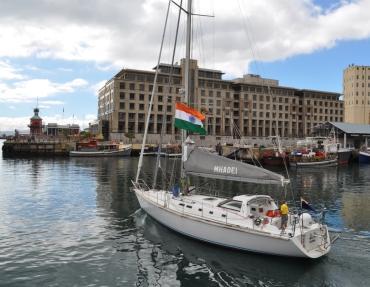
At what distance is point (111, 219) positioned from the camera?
31562 millimetres

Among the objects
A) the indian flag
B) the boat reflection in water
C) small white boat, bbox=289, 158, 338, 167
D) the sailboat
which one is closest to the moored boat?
small white boat, bbox=289, 158, 338, 167

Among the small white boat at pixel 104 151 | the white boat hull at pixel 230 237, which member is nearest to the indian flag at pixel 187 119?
the white boat hull at pixel 230 237

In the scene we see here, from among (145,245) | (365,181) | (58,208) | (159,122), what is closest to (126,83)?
(159,122)

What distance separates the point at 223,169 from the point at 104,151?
322 ft

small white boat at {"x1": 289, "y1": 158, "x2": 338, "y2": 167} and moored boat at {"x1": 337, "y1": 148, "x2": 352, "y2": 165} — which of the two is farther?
moored boat at {"x1": 337, "y1": 148, "x2": 352, "y2": 165}

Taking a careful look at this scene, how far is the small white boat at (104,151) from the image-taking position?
384 ft

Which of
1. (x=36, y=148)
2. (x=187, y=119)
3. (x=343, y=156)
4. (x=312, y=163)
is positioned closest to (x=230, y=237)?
(x=187, y=119)

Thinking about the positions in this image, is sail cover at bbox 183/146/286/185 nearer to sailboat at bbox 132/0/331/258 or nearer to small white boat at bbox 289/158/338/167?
sailboat at bbox 132/0/331/258

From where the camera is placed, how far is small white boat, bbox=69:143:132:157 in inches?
4611

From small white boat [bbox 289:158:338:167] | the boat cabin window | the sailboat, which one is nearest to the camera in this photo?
the sailboat

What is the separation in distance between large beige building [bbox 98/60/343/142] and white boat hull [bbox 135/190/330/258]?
128 m

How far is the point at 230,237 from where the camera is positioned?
2211 centimetres

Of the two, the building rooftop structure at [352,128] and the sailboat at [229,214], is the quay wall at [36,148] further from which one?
the sailboat at [229,214]

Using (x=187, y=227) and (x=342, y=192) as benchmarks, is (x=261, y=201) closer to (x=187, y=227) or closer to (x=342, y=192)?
(x=187, y=227)
